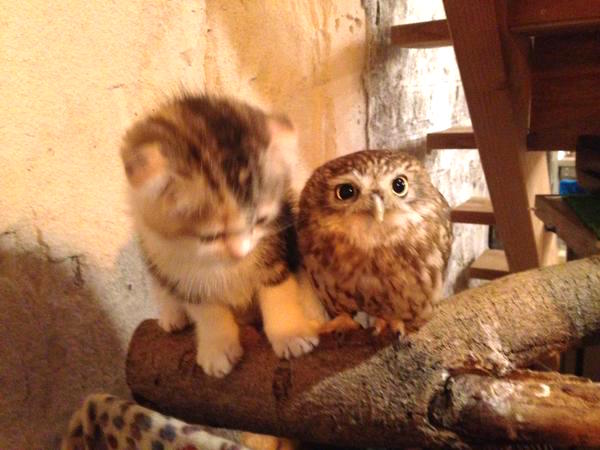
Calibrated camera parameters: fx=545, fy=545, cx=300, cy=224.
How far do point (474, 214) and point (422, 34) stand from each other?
2.38 ft

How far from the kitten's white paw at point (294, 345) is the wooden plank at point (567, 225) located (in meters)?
0.72

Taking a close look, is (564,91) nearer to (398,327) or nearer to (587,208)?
(587,208)

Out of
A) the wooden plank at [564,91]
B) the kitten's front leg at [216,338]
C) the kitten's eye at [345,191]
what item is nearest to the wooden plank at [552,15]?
the wooden plank at [564,91]

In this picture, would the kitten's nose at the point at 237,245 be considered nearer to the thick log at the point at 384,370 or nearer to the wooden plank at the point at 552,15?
the thick log at the point at 384,370

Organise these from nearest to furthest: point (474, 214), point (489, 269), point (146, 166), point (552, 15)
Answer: point (146, 166) → point (552, 15) → point (474, 214) → point (489, 269)

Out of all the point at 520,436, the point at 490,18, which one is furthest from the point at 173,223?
the point at 490,18

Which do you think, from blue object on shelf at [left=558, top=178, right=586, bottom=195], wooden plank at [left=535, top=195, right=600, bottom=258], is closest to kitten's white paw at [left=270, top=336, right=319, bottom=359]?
wooden plank at [left=535, top=195, right=600, bottom=258]

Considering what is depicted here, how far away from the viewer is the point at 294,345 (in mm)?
747

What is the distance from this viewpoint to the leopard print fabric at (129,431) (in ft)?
2.15

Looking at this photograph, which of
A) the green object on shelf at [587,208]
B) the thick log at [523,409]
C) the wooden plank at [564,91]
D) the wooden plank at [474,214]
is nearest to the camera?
the thick log at [523,409]

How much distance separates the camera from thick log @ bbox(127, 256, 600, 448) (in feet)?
2.24

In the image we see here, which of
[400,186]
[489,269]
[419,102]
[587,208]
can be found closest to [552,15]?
[587,208]

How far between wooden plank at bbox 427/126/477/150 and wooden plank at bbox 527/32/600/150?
1.12 ft

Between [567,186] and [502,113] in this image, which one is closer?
[502,113]
